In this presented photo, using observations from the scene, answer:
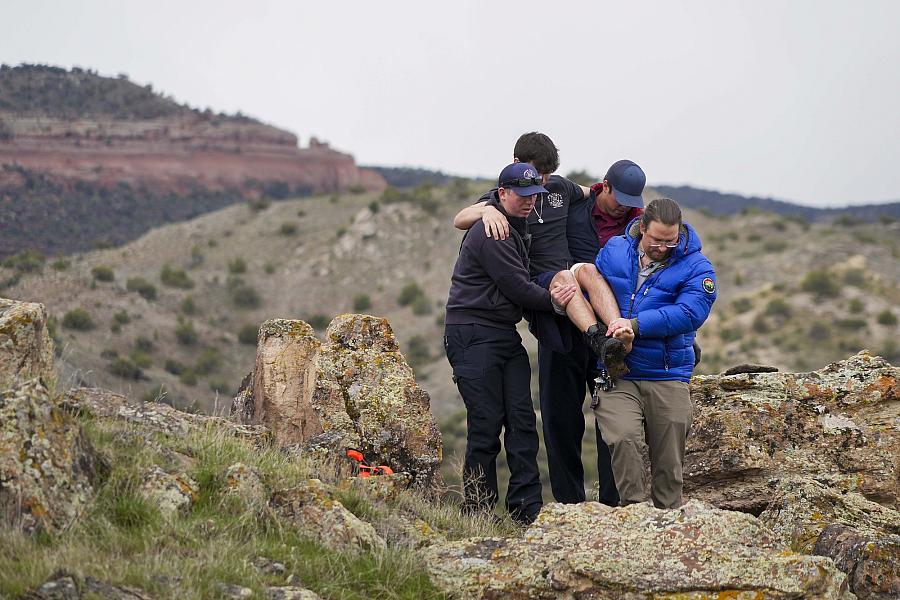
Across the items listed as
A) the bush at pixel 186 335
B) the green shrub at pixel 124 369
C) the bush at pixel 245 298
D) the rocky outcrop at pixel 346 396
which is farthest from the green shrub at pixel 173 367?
the rocky outcrop at pixel 346 396

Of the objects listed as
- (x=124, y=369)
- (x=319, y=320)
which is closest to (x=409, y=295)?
(x=319, y=320)

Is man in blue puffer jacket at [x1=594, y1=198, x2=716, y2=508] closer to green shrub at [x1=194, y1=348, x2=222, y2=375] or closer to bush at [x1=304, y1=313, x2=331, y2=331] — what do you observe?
green shrub at [x1=194, y1=348, x2=222, y2=375]

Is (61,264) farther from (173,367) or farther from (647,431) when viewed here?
(647,431)

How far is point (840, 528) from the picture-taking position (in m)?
5.38

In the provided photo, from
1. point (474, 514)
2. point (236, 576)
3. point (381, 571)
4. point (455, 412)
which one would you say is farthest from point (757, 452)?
point (455, 412)

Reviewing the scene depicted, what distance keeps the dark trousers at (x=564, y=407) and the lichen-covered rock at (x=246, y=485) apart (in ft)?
7.17

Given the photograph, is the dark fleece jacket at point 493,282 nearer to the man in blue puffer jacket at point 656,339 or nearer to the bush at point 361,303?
the man in blue puffer jacket at point 656,339

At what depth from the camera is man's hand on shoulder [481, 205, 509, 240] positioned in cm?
593

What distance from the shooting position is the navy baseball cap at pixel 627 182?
6.15 metres

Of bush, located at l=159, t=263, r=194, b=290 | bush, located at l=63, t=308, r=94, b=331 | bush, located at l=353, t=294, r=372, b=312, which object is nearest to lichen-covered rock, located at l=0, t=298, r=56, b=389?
bush, located at l=63, t=308, r=94, b=331

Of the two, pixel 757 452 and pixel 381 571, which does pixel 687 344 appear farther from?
pixel 381 571

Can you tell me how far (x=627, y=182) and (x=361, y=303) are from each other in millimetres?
38882

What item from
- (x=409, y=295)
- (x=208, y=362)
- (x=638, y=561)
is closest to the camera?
(x=638, y=561)

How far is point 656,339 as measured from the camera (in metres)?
5.66
